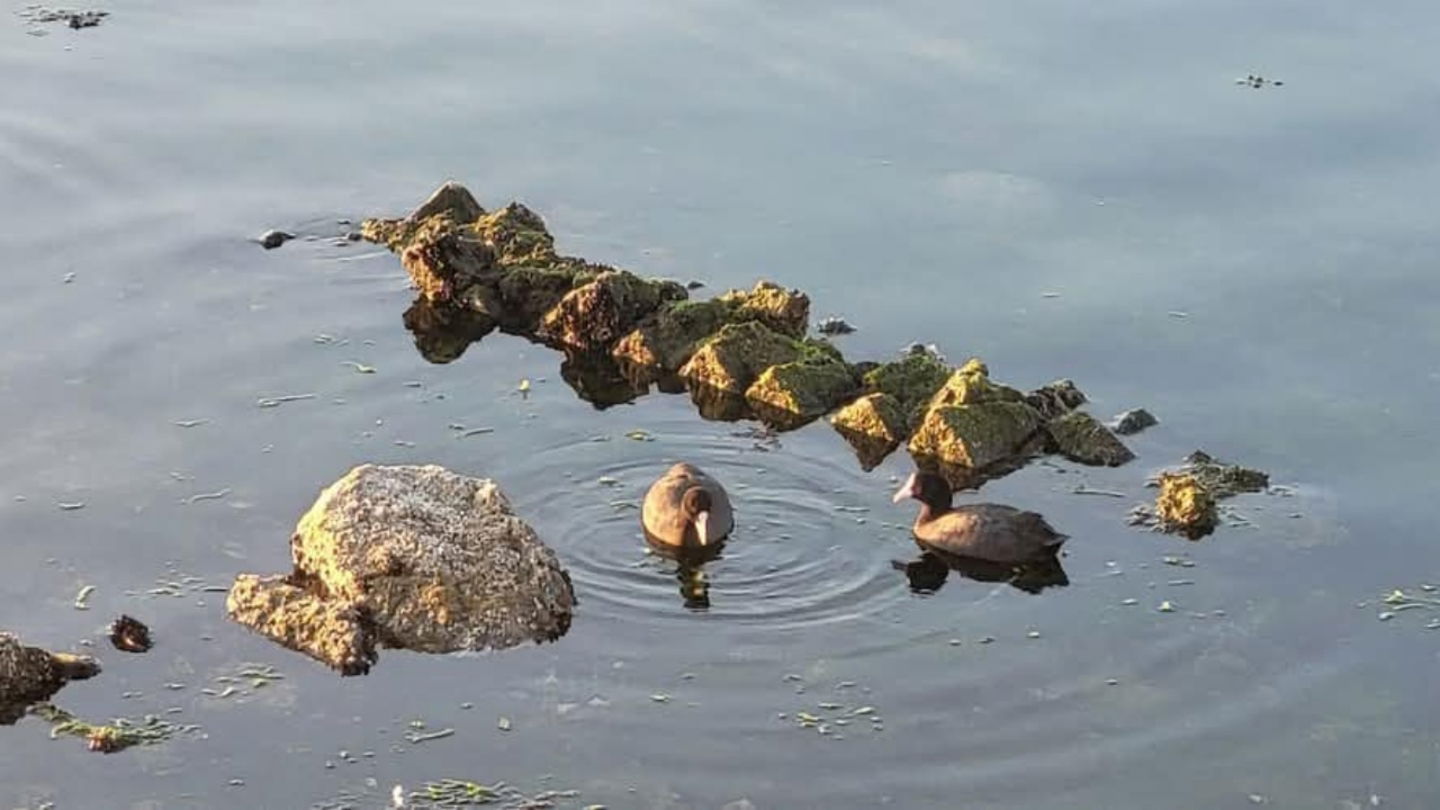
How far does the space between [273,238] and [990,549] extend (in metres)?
8.26

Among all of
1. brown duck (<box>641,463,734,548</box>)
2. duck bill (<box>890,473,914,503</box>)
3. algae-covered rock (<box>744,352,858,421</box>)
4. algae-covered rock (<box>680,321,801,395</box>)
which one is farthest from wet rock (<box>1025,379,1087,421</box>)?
brown duck (<box>641,463,734,548</box>)

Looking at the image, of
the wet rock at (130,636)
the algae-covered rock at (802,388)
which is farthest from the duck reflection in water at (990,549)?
the wet rock at (130,636)

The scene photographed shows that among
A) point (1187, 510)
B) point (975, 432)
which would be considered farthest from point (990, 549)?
point (975, 432)

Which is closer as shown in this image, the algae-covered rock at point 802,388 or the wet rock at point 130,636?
the wet rock at point 130,636

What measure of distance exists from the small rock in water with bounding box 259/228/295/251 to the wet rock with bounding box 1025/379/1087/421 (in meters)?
7.12

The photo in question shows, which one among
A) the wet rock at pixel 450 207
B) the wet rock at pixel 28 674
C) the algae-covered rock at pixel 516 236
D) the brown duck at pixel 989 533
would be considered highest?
the wet rock at pixel 450 207

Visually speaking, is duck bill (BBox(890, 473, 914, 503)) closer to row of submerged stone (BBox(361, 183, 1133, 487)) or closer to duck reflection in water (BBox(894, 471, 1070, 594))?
duck reflection in water (BBox(894, 471, 1070, 594))

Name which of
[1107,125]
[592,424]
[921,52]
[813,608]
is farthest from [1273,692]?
[921,52]

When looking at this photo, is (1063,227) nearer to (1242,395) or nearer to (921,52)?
(1242,395)

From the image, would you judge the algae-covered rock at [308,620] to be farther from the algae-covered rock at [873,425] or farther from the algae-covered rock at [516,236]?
the algae-covered rock at [516,236]

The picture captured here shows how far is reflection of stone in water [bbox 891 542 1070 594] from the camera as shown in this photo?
613 inches

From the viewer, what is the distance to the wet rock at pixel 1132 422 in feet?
57.9

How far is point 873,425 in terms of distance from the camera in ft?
57.6

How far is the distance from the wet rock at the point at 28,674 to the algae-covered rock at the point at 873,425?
597 centimetres
